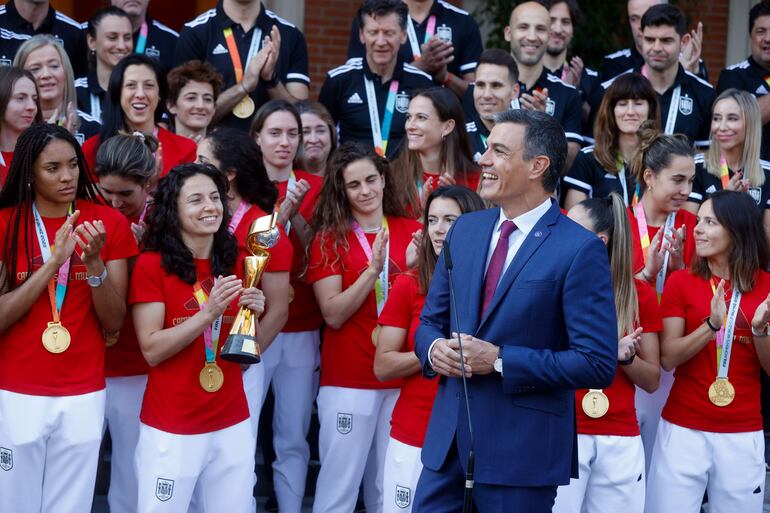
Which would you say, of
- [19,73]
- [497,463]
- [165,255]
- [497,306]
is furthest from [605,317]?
[19,73]

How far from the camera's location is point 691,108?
7.94 m

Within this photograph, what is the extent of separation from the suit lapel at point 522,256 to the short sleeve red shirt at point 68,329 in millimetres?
2009

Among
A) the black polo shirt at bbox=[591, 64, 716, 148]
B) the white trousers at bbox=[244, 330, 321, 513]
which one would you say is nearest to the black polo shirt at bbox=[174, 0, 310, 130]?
the white trousers at bbox=[244, 330, 321, 513]

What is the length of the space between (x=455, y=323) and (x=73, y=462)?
1990 mm

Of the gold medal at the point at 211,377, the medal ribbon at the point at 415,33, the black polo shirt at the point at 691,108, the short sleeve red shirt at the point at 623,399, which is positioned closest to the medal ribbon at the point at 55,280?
the gold medal at the point at 211,377

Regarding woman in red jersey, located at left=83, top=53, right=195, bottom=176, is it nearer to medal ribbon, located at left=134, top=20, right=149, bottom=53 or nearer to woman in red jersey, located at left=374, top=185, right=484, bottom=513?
medal ribbon, located at left=134, top=20, right=149, bottom=53

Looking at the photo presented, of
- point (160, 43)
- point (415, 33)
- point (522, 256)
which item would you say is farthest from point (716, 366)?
point (160, 43)

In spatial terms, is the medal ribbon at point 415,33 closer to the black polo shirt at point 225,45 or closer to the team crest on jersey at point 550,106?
the black polo shirt at point 225,45

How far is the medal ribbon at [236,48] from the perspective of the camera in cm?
775

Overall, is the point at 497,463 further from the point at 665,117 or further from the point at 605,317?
the point at 665,117

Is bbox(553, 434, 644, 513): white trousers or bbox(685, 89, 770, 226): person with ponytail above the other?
bbox(685, 89, 770, 226): person with ponytail

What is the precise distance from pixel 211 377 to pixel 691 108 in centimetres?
421

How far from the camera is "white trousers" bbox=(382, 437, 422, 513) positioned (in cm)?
546

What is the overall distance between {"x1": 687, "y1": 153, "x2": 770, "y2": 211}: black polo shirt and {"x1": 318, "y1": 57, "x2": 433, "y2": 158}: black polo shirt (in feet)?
6.10
